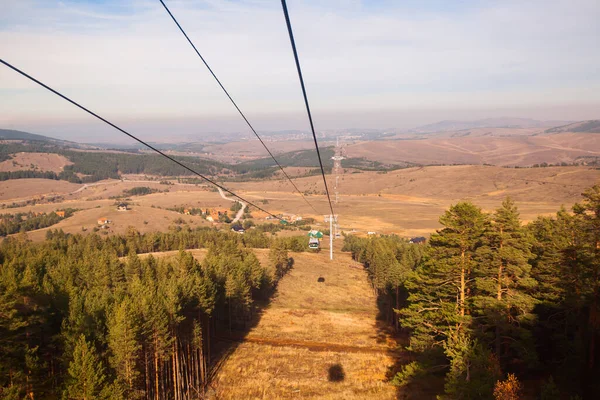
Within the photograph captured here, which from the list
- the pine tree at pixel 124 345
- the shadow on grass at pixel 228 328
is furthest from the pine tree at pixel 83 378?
the shadow on grass at pixel 228 328

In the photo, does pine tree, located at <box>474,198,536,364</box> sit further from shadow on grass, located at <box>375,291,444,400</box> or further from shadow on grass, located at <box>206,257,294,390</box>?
shadow on grass, located at <box>206,257,294,390</box>

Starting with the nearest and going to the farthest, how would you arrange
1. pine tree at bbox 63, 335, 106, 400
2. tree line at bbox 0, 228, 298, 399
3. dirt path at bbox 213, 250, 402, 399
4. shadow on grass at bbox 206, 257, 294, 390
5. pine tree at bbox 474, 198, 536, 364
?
pine tree at bbox 63, 335, 106, 400, tree line at bbox 0, 228, 298, 399, pine tree at bbox 474, 198, 536, 364, dirt path at bbox 213, 250, 402, 399, shadow on grass at bbox 206, 257, 294, 390

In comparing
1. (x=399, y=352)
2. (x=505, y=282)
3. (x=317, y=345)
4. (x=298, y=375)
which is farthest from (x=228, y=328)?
(x=505, y=282)

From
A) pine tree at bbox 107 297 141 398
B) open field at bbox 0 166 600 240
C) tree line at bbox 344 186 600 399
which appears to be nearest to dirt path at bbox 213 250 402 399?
tree line at bbox 344 186 600 399

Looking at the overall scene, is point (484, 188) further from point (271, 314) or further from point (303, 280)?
point (271, 314)

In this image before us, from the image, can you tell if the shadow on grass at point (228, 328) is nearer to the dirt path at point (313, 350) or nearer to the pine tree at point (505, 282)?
the dirt path at point (313, 350)
